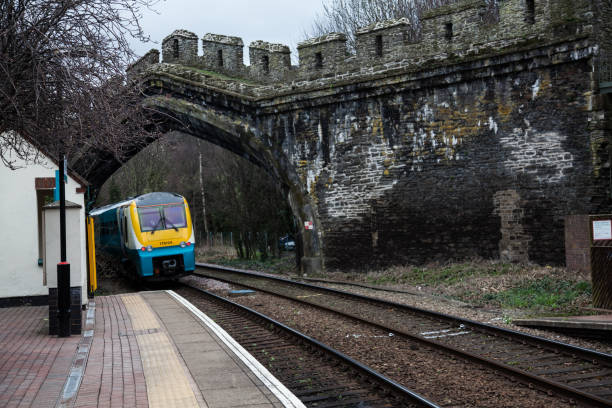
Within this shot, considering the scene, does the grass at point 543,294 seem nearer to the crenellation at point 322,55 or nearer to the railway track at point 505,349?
the railway track at point 505,349

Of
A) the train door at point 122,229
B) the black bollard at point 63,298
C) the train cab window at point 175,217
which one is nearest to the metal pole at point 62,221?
the black bollard at point 63,298

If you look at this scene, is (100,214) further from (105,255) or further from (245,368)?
(245,368)

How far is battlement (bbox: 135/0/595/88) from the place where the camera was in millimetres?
12672

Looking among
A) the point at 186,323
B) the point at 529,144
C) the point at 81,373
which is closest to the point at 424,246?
the point at 529,144

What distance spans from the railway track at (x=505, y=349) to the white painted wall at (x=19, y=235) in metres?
5.58

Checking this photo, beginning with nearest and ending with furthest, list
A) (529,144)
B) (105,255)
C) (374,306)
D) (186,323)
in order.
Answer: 1. (186,323)
2. (374,306)
3. (529,144)
4. (105,255)

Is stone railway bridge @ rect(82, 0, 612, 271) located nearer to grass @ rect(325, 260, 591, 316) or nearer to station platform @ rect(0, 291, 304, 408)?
grass @ rect(325, 260, 591, 316)

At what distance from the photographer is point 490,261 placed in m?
13.4

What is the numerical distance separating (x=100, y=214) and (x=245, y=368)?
56.2ft

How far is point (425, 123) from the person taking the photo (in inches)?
576

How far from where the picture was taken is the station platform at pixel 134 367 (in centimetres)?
541

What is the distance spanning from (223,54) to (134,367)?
1328 cm

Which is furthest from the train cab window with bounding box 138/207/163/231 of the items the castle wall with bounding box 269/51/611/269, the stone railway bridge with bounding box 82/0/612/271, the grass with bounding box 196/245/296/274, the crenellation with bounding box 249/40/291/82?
the crenellation with bounding box 249/40/291/82

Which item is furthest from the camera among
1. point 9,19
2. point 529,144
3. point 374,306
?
point 529,144
